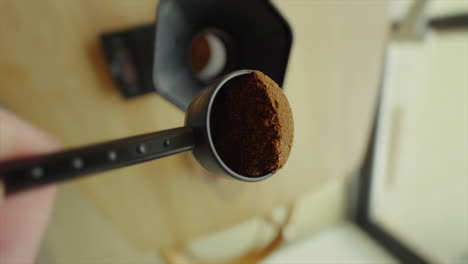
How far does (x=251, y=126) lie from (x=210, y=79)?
20 centimetres

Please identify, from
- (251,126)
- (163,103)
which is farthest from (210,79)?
(251,126)

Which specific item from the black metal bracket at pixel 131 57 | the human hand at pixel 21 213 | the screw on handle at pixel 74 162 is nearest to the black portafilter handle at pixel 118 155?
the screw on handle at pixel 74 162

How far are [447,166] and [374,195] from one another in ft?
1.00

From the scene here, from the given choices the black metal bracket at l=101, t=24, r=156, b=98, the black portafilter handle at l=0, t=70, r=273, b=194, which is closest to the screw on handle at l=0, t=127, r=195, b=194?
the black portafilter handle at l=0, t=70, r=273, b=194

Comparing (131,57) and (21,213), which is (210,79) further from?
(21,213)

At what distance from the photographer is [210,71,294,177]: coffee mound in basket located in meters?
0.22

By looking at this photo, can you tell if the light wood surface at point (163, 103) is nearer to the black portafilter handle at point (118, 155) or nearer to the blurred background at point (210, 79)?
the blurred background at point (210, 79)

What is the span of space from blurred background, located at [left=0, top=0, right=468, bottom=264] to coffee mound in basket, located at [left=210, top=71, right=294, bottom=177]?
0.14 ft

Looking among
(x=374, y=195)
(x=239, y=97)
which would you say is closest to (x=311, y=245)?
(x=374, y=195)

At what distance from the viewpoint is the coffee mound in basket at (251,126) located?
0.74 feet

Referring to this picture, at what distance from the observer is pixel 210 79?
1.36 feet

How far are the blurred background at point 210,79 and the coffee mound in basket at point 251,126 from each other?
43 millimetres

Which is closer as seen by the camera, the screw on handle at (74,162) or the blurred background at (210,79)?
the screw on handle at (74,162)

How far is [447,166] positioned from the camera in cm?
102
